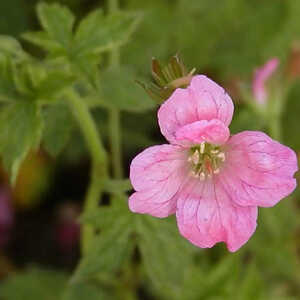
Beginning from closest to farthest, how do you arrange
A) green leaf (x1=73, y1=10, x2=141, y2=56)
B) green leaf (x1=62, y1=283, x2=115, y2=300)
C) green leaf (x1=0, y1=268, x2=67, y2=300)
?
green leaf (x1=73, y1=10, x2=141, y2=56)
green leaf (x1=62, y1=283, x2=115, y2=300)
green leaf (x1=0, y1=268, x2=67, y2=300)

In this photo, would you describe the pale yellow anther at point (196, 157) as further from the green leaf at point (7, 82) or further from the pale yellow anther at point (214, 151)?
the green leaf at point (7, 82)

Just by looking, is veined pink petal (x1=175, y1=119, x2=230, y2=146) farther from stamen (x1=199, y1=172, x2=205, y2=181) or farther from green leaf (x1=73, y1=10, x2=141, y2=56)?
green leaf (x1=73, y1=10, x2=141, y2=56)

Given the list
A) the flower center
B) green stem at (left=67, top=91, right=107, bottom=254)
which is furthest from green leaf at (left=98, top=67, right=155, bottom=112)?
the flower center

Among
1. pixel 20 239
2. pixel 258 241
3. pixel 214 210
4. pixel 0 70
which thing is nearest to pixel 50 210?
pixel 20 239

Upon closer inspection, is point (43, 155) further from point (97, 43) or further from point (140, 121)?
point (97, 43)

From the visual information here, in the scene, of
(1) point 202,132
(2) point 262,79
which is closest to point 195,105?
(1) point 202,132

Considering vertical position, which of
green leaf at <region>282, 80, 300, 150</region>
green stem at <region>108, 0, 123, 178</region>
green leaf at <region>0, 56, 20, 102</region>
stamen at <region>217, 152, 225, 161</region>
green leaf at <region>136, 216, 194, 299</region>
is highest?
green leaf at <region>0, 56, 20, 102</region>
